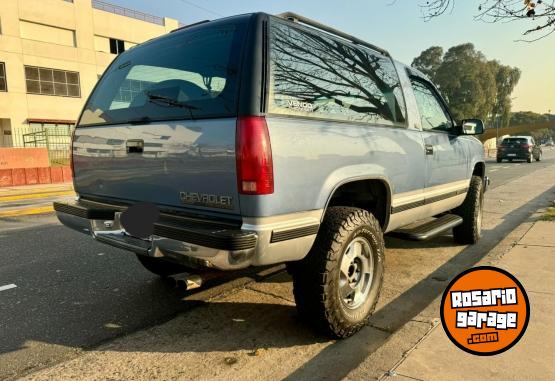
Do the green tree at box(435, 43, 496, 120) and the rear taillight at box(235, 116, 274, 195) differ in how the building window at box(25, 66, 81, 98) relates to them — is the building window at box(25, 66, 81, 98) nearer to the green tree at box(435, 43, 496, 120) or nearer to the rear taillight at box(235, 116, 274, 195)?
the rear taillight at box(235, 116, 274, 195)

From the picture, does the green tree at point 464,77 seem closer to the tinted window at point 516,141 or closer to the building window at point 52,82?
the tinted window at point 516,141

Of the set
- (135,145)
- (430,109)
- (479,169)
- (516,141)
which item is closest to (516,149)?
(516,141)

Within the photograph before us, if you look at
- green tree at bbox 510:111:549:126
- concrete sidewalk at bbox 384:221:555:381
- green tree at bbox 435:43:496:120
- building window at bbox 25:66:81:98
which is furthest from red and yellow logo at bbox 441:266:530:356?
green tree at bbox 510:111:549:126

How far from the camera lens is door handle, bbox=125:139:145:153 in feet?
9.09

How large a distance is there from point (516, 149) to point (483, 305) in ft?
92.1

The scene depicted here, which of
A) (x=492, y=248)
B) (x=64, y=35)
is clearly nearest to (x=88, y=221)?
(x=492, y=248)

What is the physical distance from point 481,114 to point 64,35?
61031 mm

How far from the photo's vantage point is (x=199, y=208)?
2.55 metres

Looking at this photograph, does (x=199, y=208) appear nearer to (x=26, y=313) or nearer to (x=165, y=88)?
(x=165, y=88)

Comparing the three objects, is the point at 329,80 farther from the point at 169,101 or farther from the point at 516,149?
the point at 516,149

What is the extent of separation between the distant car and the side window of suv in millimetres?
25021

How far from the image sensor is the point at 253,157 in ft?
7.49

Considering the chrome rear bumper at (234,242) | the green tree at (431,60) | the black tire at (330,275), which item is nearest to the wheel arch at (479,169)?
the black tire at (330,275)

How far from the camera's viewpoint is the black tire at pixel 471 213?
16.9ft
